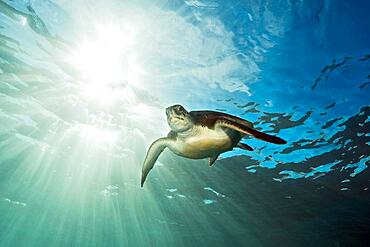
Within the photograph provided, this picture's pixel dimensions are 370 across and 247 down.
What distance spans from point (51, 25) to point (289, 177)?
14870mm

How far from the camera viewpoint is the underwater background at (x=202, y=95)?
8.44 meters

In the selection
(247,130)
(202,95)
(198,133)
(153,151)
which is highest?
(202,95)

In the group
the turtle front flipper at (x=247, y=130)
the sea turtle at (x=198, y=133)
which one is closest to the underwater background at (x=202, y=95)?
the sea turtle at (x=198, y=133)

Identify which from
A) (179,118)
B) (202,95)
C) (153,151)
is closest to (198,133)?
(179,118)

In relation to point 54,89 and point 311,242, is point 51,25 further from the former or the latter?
point 311,242

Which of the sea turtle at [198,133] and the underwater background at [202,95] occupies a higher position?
the underwater background at [202,95]

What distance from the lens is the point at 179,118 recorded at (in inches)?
200

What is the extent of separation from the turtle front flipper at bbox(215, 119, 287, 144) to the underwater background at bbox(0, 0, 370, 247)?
13.8 feet

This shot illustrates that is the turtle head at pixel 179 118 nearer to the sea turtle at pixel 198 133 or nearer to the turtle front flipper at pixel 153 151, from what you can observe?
the sea turtle at pixel 198 133

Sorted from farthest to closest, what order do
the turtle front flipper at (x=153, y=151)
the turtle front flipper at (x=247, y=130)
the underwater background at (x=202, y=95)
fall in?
the underwater background at (x=202, y=95), the turtle front flipper at (x=153, y=151), the turtle front flipper at (x=247, y=130)

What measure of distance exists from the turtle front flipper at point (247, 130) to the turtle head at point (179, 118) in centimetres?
60

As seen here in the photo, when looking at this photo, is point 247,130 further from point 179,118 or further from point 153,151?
point 153,151

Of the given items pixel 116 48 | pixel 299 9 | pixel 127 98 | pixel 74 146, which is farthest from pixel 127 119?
pixel 299 9

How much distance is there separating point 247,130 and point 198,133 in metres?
1.23
